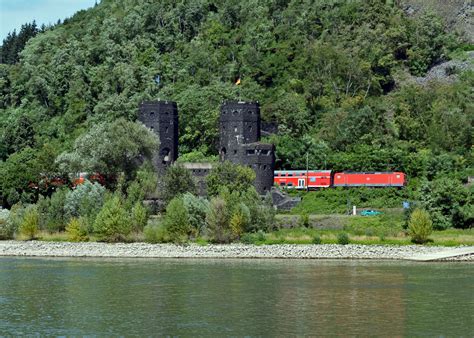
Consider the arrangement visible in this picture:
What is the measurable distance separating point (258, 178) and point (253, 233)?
66.6ft

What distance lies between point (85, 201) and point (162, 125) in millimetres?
21950

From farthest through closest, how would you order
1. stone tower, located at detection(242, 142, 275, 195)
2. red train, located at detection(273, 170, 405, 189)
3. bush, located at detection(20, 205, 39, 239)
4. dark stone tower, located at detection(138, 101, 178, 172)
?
1. dark stone tower, located at detection(138, 101, 178, 172)
2. stone tower, located at detection(242, 142, 275, 195)
3. red train, located at detection(273, 170, 405, 189)
4. bush, located at detection(20, 205, 39, 239)

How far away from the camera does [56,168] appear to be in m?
97.2

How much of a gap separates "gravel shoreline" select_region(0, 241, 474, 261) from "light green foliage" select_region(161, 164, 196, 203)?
39.5 feet

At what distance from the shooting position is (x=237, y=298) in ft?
165

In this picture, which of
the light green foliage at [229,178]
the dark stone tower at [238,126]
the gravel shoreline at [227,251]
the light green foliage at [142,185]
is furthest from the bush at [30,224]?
the dark stone tower at [238,126]

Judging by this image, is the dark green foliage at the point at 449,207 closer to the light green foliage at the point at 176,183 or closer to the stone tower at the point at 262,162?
the stone tower at the point at 262,162

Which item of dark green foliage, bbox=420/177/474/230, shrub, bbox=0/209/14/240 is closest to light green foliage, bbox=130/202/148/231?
shrub, bbox=0/209/14/240

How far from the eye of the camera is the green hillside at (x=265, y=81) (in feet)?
361

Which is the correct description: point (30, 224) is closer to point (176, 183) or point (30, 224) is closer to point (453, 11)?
point (176, 183)

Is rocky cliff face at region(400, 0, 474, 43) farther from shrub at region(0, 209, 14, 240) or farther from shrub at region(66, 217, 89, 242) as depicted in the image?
shrub at region(0, 209, 14, 240)

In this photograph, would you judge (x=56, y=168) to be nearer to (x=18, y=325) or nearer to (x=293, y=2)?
(x=18, y=325)

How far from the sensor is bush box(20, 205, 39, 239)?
275 feet

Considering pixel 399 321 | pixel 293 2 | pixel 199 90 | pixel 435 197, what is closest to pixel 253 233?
pixel 435 197
